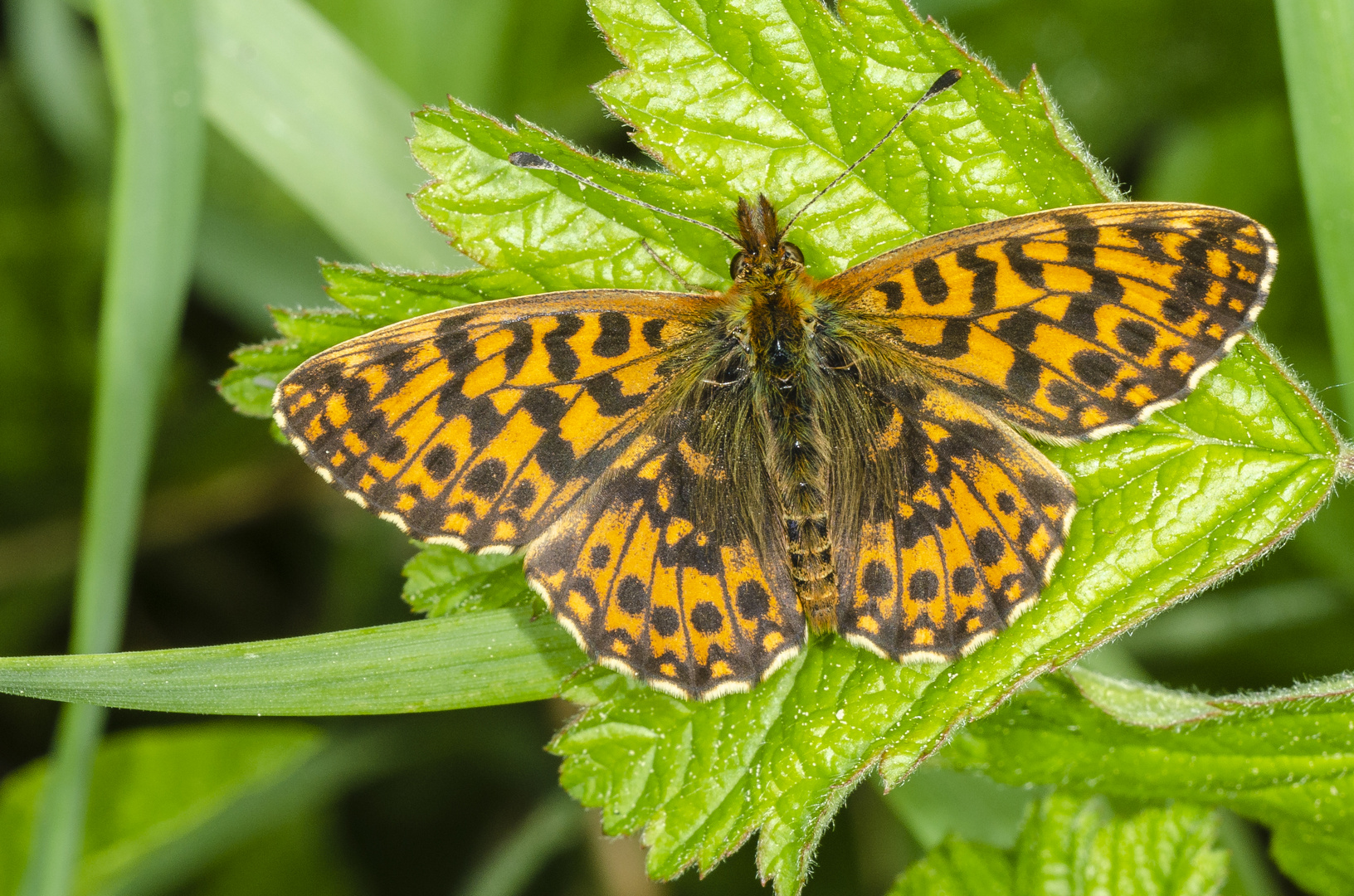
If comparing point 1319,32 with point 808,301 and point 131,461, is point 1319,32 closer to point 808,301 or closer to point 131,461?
point 808,301

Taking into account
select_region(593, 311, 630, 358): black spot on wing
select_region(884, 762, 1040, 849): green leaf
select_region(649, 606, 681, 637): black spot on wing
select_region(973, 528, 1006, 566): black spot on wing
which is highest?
select_region(593, 311, 630, 358): black spot on wing

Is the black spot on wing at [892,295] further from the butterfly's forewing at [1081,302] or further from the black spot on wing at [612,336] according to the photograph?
the black spot on wing at [612,336]

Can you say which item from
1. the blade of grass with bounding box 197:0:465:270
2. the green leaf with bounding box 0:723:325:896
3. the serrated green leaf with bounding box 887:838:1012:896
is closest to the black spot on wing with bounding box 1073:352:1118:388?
the serrated green leaf with bounding box 887:838:1012:896

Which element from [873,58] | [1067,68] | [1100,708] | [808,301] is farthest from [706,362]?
[1067,68]

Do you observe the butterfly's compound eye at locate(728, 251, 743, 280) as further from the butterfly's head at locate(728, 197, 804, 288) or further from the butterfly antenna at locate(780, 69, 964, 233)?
the butterfly antenna at locate(780, 69, 964, 233)

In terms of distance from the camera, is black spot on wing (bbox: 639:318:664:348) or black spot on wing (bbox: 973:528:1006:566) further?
black spot on wing (bbox: 639:318:664:348)

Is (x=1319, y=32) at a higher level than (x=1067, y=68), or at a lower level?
lower

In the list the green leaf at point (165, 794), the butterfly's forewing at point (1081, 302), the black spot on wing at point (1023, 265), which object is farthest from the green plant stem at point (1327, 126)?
the green leaf at point (165, 794)
